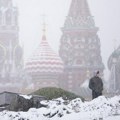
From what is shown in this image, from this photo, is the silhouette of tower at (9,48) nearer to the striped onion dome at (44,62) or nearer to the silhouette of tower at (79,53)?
the striped onion dome at (44,62)

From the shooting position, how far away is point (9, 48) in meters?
69.9

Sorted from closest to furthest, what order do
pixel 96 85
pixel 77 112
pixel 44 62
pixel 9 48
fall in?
pixel 77 112 < pixel 96 85 < pixel 44 62 < pixel 9 48

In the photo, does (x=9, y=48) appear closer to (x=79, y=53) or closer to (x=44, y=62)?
(x=44, y=62)

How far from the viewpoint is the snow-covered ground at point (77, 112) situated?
25.8ft

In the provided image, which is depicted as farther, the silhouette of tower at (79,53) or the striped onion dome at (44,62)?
the silhouette of tower at (79,53)

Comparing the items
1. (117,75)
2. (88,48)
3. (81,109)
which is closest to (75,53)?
(88,48)

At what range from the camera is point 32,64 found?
220ft

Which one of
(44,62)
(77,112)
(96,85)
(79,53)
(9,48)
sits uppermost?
(9,48)

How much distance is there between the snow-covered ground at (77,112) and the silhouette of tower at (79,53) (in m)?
57.6

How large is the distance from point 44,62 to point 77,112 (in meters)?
58.4

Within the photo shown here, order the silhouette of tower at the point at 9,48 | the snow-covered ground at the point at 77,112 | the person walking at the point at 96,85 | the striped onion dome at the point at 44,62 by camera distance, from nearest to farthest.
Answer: the snow-covered ground at the point at 77,112, the person walking at the point at 96,85, the striped onion dome at the point at 44,62, the silhouette of tower at the point at 9,48

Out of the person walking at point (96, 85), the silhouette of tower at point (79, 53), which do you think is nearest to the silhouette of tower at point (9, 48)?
the silhouette of tower at point (79, 53)

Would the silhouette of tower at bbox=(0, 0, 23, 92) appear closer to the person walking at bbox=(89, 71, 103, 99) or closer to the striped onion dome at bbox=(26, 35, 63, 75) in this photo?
the striped onion dome at bbox=(26, 35, 63, 75)

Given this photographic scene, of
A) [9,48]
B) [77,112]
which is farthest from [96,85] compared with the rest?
[9,48]
